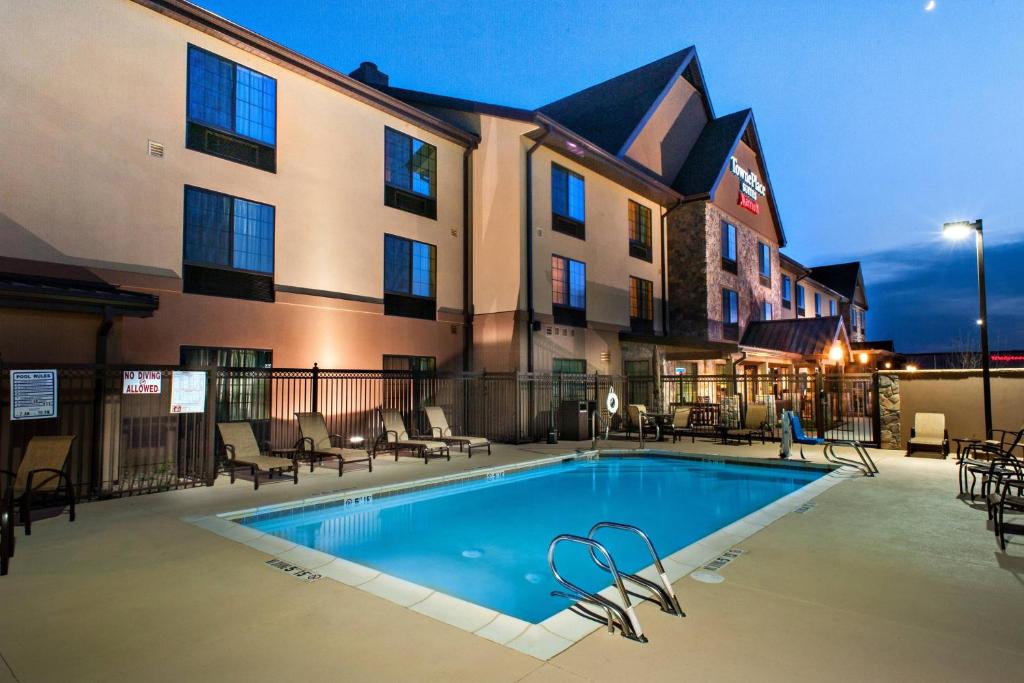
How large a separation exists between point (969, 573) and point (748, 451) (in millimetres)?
8890

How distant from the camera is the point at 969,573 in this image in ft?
15.2

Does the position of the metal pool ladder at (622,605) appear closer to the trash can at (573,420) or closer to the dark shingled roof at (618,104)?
the trash can at (573,420)

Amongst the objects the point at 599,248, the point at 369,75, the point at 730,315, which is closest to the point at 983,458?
the point at 599,248

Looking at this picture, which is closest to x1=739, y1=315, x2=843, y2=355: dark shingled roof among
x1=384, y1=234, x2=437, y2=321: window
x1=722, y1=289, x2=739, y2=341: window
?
x1=722, y1=289, x2=739, y2=341: window

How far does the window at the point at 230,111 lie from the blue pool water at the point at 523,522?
8.50m

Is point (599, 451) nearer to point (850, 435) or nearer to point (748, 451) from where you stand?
point (748, 451)

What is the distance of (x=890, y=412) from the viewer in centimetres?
1320

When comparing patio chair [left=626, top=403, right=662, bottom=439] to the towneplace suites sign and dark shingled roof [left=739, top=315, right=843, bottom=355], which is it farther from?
the towneplace suites sign

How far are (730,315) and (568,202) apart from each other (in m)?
10.2

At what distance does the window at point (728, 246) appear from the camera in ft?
78.9

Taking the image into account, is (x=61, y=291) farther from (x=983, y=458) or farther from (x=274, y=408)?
(x=983, y=458)

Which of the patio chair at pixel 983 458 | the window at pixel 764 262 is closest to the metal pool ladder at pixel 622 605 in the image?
the patio chair at pixel 983 458

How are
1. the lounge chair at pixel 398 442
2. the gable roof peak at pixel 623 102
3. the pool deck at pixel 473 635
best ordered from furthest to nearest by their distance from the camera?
the gable roof peak at pixel 623 102, the lounge chair at pixel 398 442, the pool deck at pixel 473 635

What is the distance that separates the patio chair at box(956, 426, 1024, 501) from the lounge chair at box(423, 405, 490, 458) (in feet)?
28.5
